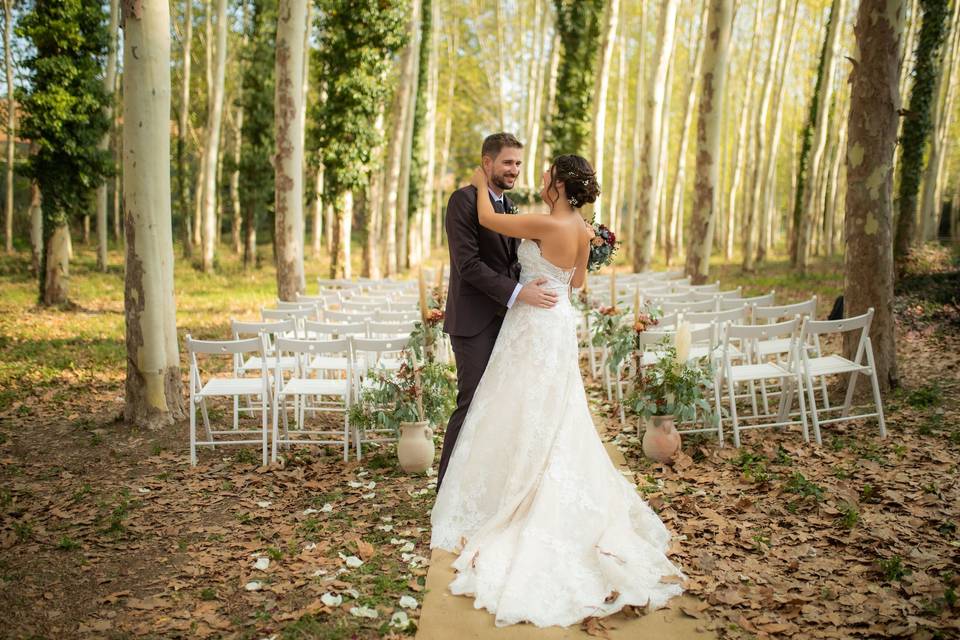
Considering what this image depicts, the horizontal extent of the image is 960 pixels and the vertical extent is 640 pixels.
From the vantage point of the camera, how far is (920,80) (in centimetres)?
1373

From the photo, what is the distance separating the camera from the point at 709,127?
13297 millimetres

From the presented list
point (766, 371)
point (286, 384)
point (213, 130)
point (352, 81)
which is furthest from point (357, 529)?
point (213, 130)

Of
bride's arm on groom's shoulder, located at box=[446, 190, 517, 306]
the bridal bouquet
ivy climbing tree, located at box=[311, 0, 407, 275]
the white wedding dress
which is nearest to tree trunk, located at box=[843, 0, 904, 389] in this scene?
the bridal bouquet

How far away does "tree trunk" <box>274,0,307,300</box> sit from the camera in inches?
444

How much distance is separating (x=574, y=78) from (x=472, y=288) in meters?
17.9

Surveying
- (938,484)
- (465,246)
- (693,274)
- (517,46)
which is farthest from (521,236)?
(517,46)

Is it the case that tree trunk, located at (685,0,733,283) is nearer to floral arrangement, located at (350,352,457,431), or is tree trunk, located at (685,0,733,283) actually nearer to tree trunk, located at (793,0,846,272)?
tree trunk, located at (793,0,846,272)

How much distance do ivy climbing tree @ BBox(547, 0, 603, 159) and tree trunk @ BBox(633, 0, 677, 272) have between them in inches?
107

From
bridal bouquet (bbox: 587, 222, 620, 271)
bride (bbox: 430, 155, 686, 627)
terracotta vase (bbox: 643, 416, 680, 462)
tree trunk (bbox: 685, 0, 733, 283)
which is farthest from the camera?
tree trunk (bbox: 685, 0, 733, 283)

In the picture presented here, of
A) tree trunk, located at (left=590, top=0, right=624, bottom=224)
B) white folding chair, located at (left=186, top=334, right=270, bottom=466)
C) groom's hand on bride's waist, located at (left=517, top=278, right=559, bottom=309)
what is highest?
tree trunk, located at (left=590, top=0, right=624, bottom=224)

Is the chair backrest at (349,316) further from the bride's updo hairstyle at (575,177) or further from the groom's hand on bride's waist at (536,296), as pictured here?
the bride's updo hairstyle at (575,177)

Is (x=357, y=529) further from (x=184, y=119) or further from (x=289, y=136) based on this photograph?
(x=184, y=119)

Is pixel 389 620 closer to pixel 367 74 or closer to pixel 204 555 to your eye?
pixel 204 555

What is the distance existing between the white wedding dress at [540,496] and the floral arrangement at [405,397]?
4.38 feet
